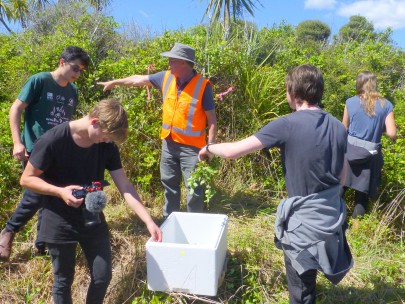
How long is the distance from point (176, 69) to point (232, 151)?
1495mm

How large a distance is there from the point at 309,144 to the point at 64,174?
1.52 meters

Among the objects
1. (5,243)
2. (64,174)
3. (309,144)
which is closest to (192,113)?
(64,174)

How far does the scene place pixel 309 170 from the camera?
2.34 m

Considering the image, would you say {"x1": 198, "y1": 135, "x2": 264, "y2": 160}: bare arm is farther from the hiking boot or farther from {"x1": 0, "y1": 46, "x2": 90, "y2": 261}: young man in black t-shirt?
the hiking boot

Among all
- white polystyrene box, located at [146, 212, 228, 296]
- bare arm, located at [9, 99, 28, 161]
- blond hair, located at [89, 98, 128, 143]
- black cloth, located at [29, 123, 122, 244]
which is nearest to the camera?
blond hair, located at [89, 98, 128, 143]

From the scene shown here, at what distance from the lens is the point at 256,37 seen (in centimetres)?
584

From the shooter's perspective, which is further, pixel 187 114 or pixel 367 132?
pixel 367 132

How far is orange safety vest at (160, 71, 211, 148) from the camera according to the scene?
3.68m

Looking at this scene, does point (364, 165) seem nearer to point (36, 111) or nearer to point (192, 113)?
point (192, 113)

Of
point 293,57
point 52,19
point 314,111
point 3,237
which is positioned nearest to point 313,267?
point 314,111

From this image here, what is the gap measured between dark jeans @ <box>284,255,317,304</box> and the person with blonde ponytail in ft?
5.94

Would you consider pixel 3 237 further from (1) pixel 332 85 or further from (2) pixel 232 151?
(1) pixel 332 85

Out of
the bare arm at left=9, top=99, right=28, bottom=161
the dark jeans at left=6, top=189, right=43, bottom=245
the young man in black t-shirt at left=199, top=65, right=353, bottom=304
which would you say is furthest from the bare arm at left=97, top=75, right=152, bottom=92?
the young man in black t-shirt at left=199, top=65, right=353, bottom=304

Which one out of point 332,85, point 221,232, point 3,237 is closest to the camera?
point 221,232
